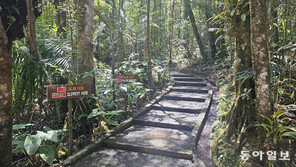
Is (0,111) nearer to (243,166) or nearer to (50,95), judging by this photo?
(50,95)

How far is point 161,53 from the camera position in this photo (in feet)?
40.3

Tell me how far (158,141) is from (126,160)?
89cm

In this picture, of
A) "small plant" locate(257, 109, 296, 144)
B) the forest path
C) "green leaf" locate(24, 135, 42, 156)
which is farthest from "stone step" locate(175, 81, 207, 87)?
"green leaf" locate(24, 135, 42, 156)

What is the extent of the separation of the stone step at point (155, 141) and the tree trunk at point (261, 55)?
5.10 ft

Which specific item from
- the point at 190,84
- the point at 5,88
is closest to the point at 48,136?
the point at 5,88

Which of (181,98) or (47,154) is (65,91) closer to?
(47,154)

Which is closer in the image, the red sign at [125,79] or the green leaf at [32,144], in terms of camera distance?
the green leaf at [32,144]

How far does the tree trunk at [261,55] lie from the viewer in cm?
268

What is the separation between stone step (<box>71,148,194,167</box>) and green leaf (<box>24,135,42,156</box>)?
885mm

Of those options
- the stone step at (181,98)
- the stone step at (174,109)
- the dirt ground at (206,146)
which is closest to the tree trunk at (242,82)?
the dirt ground at (206,146)

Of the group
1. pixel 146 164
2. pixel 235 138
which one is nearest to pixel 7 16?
pixel 146 164

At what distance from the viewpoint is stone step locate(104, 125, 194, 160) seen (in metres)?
3.85

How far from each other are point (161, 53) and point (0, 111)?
10.4 m

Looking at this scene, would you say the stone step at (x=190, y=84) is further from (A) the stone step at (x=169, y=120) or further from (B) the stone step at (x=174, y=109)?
(A) the stone step at (x=169, y=120)
